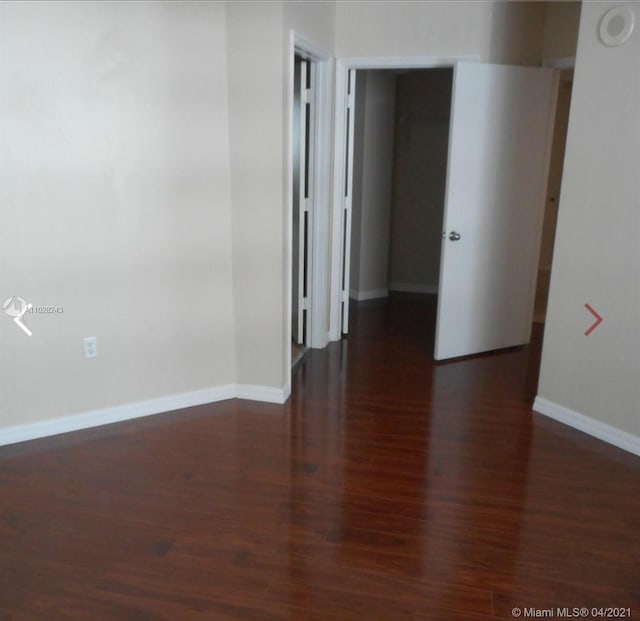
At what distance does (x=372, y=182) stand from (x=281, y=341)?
289 cm

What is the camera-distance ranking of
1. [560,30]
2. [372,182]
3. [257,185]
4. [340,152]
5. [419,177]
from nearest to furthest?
[257,185] < [560,30] < [340,152] < [372,182] < [419,177]

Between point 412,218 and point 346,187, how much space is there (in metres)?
1.95

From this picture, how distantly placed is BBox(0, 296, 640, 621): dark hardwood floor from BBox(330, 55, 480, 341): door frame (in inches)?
45.1

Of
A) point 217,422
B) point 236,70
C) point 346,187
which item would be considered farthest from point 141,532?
point 346,187

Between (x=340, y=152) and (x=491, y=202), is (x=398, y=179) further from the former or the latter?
(x=491, y=202)

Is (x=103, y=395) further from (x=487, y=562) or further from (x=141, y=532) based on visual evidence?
(x=487, y=562)

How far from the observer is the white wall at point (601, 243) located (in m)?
2.96

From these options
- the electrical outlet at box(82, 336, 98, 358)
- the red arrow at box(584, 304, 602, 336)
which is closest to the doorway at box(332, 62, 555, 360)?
the red arrow at box(584, 304, 602, 336)

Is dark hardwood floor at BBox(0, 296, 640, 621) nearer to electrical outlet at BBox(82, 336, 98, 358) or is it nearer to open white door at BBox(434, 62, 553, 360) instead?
electrical outlet at BBox(82, 336, 98, 358)

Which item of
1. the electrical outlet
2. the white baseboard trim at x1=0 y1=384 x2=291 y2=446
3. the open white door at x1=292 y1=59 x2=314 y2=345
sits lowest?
the white baseboard trim at x1=0 y1=384 x2=291 y2=446

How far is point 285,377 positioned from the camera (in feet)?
11.9

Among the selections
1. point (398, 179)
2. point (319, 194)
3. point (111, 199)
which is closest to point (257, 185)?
point (111, 199)

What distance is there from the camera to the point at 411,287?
6465 mm

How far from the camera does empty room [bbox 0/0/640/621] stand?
7.18 feet
